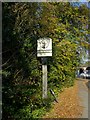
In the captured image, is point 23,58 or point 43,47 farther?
point 43,47

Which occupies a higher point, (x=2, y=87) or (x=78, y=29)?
(x=78, y=29)

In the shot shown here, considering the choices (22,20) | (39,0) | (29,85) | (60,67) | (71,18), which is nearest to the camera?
(39,0)

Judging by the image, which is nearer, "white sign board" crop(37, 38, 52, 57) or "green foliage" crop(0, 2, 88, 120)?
"green foliage" crop(0, 2, 88, 120)

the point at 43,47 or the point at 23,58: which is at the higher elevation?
the point at 43,47

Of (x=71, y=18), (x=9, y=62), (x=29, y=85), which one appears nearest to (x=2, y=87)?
(x=9, y=62)

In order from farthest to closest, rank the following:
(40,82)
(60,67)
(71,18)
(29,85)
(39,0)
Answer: (71,18)
(60,67)
(40,82)
(29,85)
(39,0)

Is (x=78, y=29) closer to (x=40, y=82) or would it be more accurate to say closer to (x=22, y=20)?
(x=40, y=82)

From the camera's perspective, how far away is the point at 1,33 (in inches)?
378

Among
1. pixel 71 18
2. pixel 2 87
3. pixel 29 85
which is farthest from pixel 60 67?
pixel 2 87

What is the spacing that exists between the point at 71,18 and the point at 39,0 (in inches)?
552

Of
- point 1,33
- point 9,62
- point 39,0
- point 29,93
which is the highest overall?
point 39,0

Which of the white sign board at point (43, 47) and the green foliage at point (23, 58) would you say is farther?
the white sign board at point (43, 47)

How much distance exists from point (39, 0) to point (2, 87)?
2820 millimetres

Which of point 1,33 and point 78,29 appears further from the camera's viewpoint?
point 78,29
